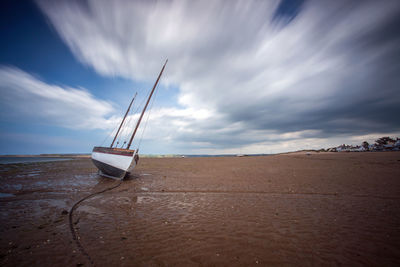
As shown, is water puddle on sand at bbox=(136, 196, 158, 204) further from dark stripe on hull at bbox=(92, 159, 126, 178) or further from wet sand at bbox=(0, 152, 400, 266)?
dark stripe on hull at bbox=(92, 159, 126, 178)

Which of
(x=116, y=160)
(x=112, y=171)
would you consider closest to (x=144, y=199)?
(x=116, y=160)

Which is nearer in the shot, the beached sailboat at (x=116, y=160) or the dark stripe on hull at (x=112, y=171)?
the beached sailboat at (x=116, y=160)

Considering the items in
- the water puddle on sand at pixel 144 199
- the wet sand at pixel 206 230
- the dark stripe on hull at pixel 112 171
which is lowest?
the wet sand at pixel 206 230

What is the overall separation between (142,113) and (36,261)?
17087 mm

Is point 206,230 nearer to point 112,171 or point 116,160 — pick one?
point 116,160

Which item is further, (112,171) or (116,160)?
(112,171)

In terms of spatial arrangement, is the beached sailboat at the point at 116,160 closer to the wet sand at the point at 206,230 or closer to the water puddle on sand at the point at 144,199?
the wet sand at the point at 206,230

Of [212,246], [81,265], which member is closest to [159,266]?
[212,246]

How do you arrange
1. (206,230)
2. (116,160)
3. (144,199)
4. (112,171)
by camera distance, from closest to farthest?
(206,230) → (144,199) → (116,160) → (112,171)

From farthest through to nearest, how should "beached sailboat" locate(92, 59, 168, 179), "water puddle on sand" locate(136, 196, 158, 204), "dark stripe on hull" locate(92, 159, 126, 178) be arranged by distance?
"dark stripe on hull" locate(92, 159, 126, 178)
"beached sailboat" locate(92, 59, 168, 179)
"water puddle on sand" locate(136, 196, 158, 204)

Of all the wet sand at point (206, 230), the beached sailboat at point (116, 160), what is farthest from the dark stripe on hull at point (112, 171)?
the wet sand at point (206, 230)

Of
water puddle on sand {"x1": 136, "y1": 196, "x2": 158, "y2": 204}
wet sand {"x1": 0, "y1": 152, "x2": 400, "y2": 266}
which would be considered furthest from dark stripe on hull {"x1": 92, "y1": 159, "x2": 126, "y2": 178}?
water puddle on sand {"x1": 136, "y1": 196, "x2": 158, "y2": 204}

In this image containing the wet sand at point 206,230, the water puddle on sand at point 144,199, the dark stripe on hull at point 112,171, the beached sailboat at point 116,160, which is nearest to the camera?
the wet sand at point 206,230

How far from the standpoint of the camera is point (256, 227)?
5.34 meters
